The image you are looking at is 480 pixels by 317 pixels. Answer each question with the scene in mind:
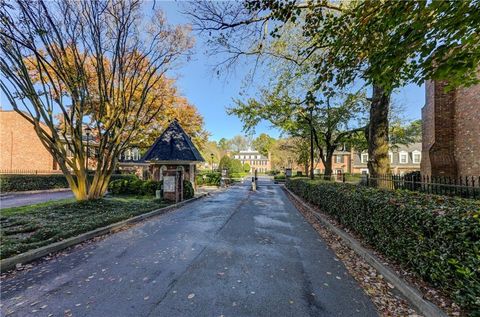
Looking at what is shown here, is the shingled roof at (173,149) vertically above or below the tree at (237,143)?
below

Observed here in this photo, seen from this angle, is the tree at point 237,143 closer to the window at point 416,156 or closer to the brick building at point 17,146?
the window at point 416,156

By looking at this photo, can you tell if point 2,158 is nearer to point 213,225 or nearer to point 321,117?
point 213,225

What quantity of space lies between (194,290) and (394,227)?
3.45 m

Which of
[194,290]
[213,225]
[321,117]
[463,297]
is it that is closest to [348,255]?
[463,297]

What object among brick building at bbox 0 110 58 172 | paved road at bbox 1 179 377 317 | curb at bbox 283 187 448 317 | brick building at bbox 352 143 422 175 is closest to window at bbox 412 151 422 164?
brick building at bbox 352 143 422 175

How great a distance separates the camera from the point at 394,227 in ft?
13.5

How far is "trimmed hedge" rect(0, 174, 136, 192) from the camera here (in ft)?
53.9

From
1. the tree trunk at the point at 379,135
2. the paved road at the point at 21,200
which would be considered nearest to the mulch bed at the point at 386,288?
the tree trunk at the point at 379,135

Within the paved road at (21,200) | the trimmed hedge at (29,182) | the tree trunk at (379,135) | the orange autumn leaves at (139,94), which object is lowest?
the paved road at (21,200)

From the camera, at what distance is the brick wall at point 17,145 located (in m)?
23.3

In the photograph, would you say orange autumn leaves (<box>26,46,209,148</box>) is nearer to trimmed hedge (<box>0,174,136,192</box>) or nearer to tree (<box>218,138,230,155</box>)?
trimmed hedge (<box>0,174,136,192</box>)

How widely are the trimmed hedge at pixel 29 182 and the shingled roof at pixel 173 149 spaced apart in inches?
337

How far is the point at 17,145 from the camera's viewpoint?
23.8 metres

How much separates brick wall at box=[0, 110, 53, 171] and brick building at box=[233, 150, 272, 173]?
68.9m
